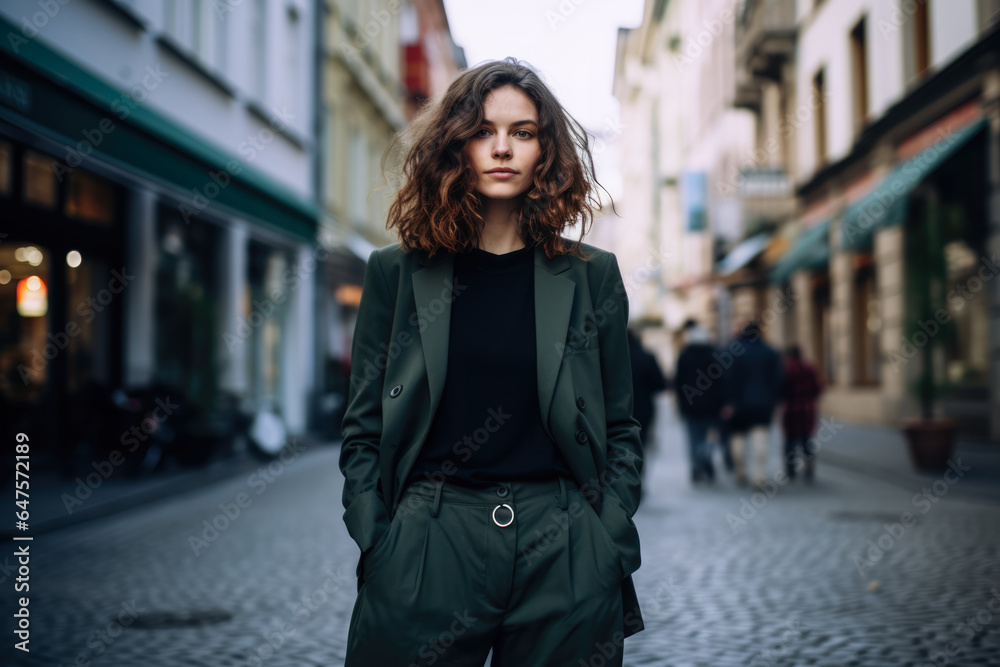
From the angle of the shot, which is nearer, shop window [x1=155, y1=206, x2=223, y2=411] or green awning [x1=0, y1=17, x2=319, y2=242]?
green awning [x1=0, y1=17, x2=319, y2=242]

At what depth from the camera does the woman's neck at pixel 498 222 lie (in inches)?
85.1

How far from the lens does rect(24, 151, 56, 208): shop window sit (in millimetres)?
10734

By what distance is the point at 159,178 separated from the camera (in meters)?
9.88

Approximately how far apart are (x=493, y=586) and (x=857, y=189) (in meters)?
19.6

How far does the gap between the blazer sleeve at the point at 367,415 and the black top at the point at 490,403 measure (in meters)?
0.10

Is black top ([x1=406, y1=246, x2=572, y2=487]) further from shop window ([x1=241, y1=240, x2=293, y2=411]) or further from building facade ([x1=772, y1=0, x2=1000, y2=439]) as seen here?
shop window ([x1=241, y1=240, x2=293, y2=411])

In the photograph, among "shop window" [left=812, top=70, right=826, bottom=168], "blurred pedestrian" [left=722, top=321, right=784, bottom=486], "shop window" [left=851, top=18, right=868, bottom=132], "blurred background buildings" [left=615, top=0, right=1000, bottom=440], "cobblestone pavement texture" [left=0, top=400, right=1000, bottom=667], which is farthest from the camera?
"shop window" [left=812, top=70, right=826, bottom=168]

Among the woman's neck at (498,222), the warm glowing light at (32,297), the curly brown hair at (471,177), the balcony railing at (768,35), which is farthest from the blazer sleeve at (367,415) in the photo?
the balcony railing at (768,35)

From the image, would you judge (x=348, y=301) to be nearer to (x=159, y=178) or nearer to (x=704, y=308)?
(x=159, y=178)

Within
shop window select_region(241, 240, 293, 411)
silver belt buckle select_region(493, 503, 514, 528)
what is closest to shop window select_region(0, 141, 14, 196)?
shop window select_region(241, 240, 293, 411)

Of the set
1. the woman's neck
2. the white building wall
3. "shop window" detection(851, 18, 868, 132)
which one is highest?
"shop window" detection(851, 18, 868, 132)

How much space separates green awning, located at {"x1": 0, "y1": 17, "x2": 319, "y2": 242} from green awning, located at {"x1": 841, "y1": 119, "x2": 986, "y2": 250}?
8.44 metres

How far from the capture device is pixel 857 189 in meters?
19.9

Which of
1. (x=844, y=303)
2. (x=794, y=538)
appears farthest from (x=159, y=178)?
(x=844, y=303)
